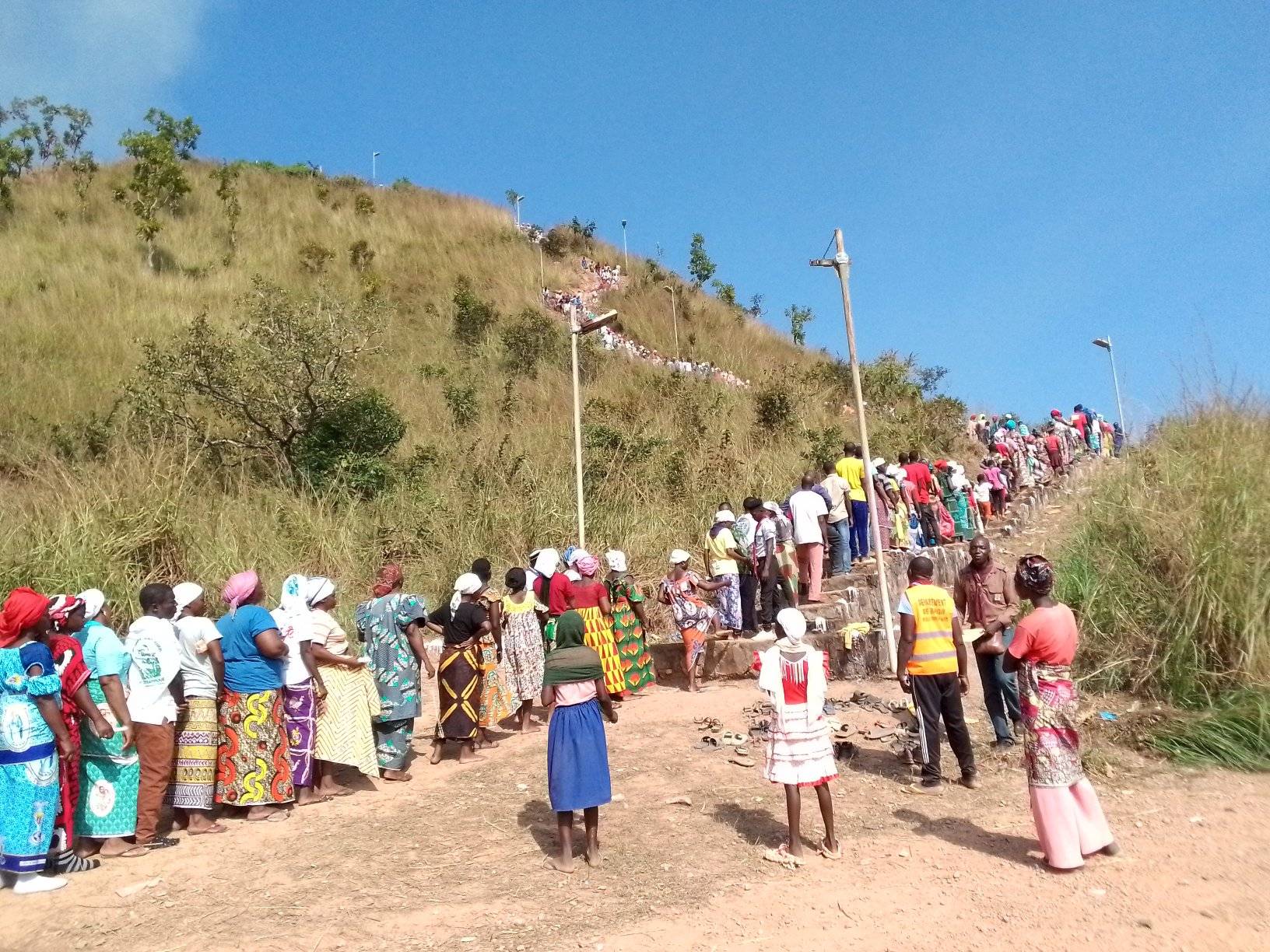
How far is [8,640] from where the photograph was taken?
4426 millimetres

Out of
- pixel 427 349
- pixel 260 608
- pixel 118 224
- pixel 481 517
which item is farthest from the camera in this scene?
pixel 118 224

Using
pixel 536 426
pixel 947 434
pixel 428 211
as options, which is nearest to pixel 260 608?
pixel 536 426

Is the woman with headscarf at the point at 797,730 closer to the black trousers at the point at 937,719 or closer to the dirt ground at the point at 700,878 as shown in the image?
the dirt ground at the point at 700,878

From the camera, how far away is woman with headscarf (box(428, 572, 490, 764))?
258 inches

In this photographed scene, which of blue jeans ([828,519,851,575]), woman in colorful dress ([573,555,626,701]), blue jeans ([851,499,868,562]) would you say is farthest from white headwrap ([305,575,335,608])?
blue jeans ([851,499,868,562])

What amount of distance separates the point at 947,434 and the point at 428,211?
23.3 metres

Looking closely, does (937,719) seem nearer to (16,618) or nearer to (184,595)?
(184,595)

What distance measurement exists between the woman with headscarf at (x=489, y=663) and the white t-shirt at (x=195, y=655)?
1806 millimetres

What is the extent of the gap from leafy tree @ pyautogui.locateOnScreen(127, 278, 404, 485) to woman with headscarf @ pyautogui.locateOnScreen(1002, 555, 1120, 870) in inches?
431

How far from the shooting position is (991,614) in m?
5.81

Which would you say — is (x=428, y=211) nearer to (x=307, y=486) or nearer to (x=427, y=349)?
(x=427, y=349)

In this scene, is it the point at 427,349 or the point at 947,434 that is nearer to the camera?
the point at 947,434

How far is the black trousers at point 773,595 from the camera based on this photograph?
935cm

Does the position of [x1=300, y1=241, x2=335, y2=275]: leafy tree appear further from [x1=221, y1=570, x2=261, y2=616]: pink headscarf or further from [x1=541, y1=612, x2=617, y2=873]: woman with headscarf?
[x1=541, y1=612, x2=617, y2=873]: woman with headscarf
